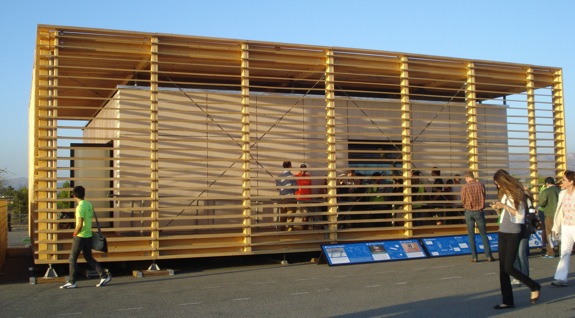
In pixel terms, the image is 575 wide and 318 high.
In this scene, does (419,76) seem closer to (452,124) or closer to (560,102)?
(452,124)

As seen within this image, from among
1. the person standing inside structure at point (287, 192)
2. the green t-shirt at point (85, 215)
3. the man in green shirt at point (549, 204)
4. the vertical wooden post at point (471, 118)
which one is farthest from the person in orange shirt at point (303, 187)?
the man in green shirt at point (549, 204)

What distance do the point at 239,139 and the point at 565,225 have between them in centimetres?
717

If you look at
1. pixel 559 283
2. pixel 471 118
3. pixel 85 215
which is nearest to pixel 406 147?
pixel 471 118

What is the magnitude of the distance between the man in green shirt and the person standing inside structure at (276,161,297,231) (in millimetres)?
5837

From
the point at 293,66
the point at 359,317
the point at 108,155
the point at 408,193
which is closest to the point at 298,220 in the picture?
the point at 408,193

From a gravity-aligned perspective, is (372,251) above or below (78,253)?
below

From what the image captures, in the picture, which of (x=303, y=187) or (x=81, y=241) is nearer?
(x=81, y=241)

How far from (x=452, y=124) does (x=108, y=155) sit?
9.49 metres

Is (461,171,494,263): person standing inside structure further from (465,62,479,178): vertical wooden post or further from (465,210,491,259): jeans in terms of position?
(465,62,479,178): vertical wooden post

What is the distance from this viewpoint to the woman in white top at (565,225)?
10.4 metres

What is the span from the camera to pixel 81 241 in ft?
38.1

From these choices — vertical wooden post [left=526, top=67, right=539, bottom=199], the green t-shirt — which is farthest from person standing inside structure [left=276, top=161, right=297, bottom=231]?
→ vertical wooden post [left=526, top=67, right=539, bottom=199]

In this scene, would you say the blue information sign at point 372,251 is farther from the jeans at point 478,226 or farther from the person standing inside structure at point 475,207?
the person standing inside structure at point 475,207

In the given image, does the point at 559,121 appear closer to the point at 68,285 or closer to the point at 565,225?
the point at 565,225
